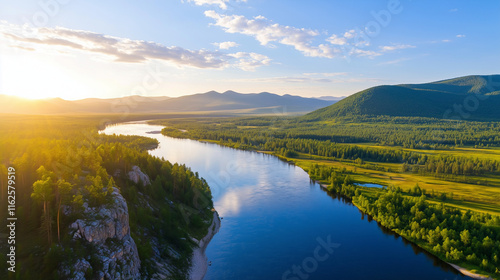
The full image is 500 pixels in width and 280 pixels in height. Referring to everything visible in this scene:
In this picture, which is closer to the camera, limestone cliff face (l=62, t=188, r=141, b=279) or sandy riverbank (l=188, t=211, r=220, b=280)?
limestone cliff face (l=62, t=188, r=141, b=279)

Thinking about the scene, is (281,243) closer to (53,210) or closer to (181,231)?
(181,231)

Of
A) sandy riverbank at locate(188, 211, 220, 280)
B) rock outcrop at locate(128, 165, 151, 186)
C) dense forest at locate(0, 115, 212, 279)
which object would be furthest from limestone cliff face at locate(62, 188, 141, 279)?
rock outcrop at locate(128, 165, 151, 186)

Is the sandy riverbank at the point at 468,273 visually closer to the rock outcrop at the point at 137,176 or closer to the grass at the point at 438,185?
the grass at the point at 438,185

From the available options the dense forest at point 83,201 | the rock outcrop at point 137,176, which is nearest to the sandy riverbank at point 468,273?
the dense forest at point 83,201

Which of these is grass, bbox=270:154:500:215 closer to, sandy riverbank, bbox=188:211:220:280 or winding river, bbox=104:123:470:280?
winding river, bbox=104:123:470:280

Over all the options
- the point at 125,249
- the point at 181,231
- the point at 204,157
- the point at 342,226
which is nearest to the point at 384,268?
the point at 342,226

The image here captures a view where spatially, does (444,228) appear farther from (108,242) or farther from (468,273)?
(108,242)
